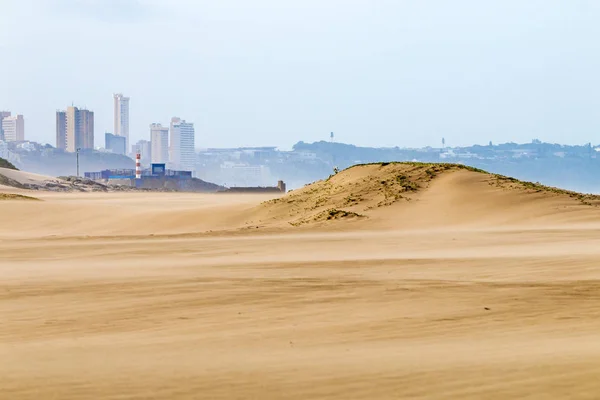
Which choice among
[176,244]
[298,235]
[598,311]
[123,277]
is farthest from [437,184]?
[598,311]

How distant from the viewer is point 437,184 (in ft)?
106

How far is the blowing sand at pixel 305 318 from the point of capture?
7312mm

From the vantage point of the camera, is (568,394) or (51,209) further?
(51,209)

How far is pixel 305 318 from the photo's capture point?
10461 millimetres

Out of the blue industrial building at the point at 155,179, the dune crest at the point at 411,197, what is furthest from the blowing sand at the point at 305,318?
the blue industrial building at the point at 155,179

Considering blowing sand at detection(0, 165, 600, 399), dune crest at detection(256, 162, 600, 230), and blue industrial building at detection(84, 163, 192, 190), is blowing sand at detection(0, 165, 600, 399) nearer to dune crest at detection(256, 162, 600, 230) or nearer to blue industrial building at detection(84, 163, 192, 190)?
dune crest at detection(256, 162, 600, 230)

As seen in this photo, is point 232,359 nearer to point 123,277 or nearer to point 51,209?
point 123,277

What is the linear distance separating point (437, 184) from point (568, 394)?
84.2 feet

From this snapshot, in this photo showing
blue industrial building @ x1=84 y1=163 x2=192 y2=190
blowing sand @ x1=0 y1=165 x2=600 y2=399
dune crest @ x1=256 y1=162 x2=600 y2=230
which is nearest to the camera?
blowing sand @ x1=0 y1=165 x2=600 y2=399

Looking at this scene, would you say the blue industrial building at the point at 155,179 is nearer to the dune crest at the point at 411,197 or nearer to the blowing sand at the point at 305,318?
the dune crest at the point at 411,197

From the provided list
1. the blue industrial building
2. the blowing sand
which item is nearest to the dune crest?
the blowing sand

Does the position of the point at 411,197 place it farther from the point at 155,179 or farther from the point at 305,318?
the point at 155,179

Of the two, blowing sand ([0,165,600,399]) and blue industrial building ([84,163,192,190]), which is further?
blue industrial building ([84,163,192,190])

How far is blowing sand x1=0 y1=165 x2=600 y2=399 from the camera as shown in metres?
7.31
